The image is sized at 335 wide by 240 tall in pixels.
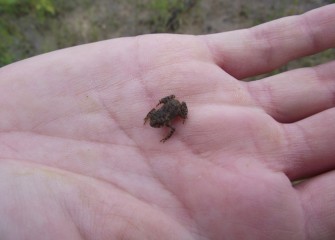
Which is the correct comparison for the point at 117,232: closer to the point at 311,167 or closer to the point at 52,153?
the point at 52,153

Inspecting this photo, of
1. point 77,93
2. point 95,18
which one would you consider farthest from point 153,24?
point 77,93

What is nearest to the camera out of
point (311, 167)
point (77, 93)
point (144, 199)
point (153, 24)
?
point (144, 199)

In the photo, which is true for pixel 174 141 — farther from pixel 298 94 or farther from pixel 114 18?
→ pixel 114 18

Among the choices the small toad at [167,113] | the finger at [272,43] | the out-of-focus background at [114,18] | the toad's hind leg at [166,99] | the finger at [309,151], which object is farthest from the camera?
the out-of-focus background at [114,18]

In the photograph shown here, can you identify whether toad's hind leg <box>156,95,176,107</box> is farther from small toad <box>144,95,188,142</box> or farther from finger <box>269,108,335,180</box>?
finger <box>269,108,335,180</box>

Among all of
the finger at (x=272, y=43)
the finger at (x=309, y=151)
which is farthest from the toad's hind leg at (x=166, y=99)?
the finger at (x=309, y=151)

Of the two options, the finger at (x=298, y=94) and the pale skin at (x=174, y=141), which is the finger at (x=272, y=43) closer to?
the pale skin at (x=174, y=141)
